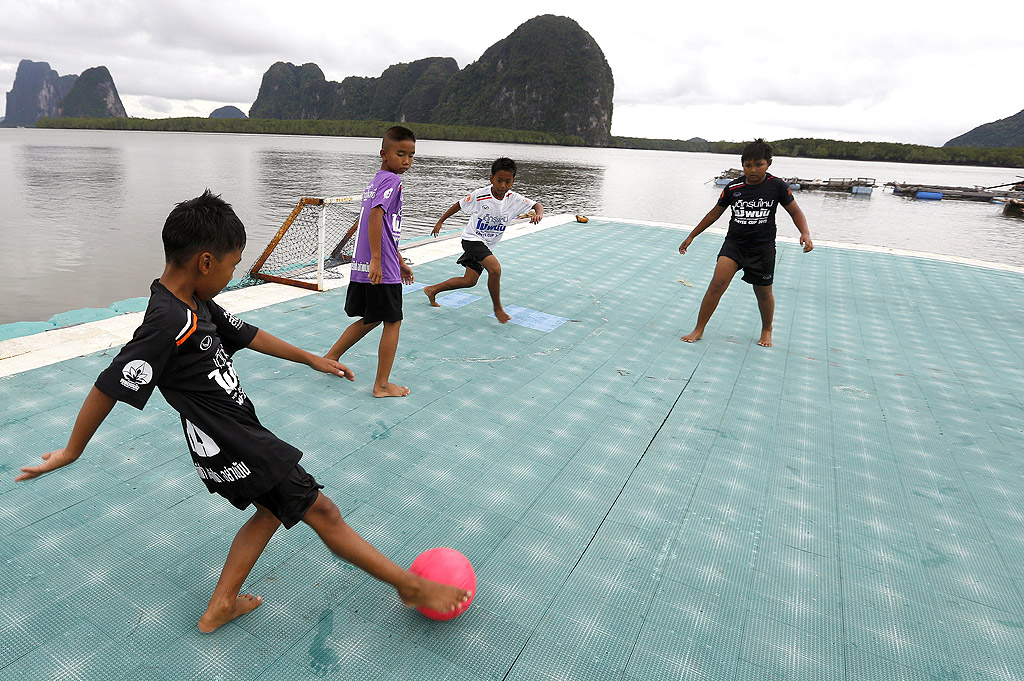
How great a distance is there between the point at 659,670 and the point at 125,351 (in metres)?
2.13

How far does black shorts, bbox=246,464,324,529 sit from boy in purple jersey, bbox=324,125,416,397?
2.16 meters

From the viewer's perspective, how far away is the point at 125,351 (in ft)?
5.59

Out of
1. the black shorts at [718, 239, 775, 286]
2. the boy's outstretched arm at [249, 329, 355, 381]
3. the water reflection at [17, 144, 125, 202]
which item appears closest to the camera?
the boy's outstretched arm at [249, 329, 355, 381]

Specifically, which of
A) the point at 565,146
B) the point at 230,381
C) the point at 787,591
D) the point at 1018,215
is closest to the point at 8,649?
the point at 230,381

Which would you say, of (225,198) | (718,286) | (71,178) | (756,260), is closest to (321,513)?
(718,286)

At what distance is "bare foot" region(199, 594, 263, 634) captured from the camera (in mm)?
2146

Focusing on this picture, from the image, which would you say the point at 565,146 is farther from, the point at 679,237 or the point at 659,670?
the point at 659,670

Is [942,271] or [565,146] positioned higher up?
[565,146]

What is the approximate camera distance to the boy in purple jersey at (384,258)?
393cm

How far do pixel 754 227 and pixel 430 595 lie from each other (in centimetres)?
480

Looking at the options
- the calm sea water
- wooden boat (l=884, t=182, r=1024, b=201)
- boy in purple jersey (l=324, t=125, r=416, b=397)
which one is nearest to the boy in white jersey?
boy in purple jersey (l=324, t=125, r=416, b=397)

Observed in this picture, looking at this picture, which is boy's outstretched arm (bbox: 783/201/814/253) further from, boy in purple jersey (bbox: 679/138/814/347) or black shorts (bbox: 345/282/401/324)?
black shorts (bbox: 345/282/401/324)

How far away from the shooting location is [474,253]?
596 centimetres

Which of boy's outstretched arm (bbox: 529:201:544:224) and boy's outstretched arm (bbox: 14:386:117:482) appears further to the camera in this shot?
boy's outstretched arm (bbox: 529:201:544:224)
